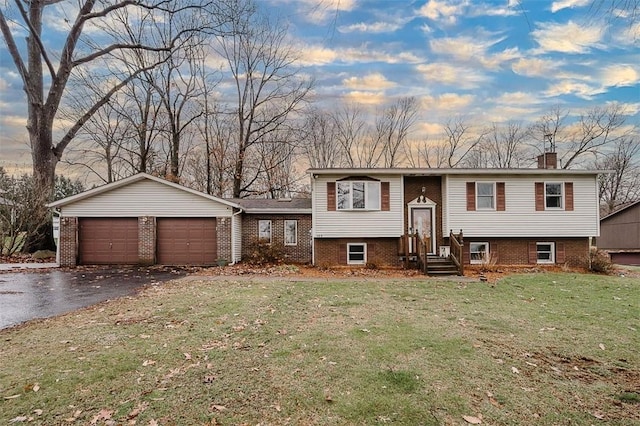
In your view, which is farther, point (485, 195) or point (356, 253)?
point (356, 253)

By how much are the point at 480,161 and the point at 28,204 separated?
3447cm

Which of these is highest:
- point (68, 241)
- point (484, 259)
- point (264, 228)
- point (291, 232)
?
point (264, 228)

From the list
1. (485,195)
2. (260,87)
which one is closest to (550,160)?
(485,195)

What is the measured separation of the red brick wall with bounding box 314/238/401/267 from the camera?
52.5ft

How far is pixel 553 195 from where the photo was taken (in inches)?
632

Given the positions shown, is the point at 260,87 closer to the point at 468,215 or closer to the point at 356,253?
the point at 356,253

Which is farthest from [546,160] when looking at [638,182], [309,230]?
[638,182]

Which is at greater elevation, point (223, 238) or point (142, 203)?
point (142, 203)

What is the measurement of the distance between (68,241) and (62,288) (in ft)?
22.8

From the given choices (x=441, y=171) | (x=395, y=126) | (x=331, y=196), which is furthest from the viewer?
(x=395, y=126)

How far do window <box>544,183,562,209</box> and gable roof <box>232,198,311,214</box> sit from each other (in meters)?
10.8

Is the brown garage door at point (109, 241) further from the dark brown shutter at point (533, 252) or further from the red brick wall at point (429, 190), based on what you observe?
the dark brown shutter at point (533, 252)

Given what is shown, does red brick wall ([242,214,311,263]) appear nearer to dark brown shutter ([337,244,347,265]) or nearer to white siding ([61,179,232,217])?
white siding ([61,179,232,217])

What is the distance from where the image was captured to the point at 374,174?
15719 millimetres
